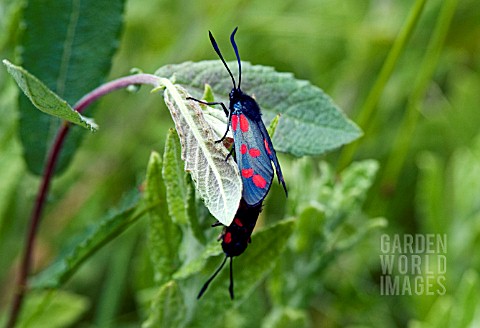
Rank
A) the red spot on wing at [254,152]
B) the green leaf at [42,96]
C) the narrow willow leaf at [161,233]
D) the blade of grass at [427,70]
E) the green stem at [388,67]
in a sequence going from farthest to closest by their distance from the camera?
the blade of grass at [427,70], the green stem at [388,67], the narrow willow leaf at [161,233], the red spot on wing at [254,152], the green leaf at [42,96]

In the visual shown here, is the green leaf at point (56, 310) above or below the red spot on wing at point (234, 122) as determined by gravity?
below

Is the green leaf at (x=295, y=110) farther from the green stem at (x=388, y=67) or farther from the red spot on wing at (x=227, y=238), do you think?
the green stem at (x=388, y=67)

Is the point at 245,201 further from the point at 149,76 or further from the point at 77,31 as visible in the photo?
the point at 77,31

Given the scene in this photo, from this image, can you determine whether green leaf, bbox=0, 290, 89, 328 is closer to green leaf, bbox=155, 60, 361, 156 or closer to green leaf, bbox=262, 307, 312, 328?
green leaf, bbox=262, 307, 312, 328

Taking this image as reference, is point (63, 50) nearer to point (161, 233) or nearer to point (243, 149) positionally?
point (161, 233)

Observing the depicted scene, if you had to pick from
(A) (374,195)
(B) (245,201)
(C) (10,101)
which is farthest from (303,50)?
(B) (245,201)

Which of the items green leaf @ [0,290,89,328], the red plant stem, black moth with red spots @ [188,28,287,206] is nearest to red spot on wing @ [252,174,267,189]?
black moth with red spots @ [188,28,287,206]

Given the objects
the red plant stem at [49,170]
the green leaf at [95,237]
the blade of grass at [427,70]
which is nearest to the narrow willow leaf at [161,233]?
the green leaf at [95,237]
